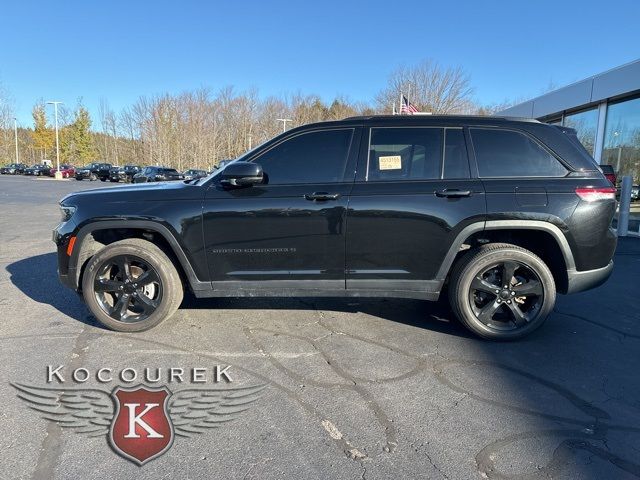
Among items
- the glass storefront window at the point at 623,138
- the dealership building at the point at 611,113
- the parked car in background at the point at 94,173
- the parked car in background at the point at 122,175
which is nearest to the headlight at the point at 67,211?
the dealership building at the point at 611,113

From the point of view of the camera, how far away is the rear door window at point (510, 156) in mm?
3648

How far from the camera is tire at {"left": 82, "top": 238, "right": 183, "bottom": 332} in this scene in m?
3.75

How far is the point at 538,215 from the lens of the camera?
3.54m

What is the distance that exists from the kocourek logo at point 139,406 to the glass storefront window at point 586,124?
49.1ft

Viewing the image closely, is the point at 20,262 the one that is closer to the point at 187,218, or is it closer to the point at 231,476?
the point at 187,218

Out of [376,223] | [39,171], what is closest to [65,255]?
[376,223]

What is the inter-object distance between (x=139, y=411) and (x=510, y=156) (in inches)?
140

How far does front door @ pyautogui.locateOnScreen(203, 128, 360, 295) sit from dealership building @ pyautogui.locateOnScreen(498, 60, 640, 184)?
11.4m

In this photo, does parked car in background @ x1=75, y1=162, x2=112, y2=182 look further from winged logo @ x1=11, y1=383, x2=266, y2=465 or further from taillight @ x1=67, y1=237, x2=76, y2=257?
winged logo @ x1=11, y1=383, x2=266, y2=465

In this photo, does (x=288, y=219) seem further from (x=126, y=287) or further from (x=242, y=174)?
(x=126, y=287)

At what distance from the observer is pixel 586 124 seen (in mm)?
14414

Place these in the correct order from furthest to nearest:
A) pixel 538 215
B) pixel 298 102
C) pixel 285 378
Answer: pixel 298 102 < pixel 538 215 < pixel 285 378

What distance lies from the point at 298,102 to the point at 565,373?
55319 mm

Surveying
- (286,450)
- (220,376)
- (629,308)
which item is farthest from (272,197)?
(629,308)
